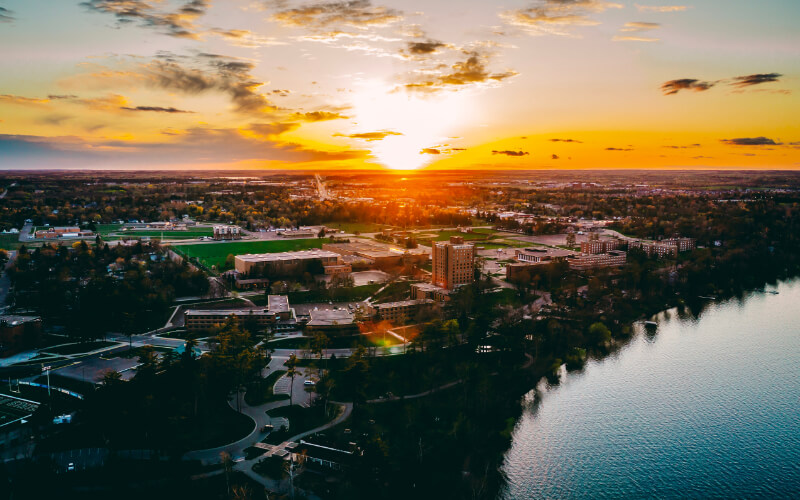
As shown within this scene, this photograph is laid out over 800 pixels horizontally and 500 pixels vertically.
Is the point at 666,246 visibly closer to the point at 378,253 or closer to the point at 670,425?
the point at 378,253

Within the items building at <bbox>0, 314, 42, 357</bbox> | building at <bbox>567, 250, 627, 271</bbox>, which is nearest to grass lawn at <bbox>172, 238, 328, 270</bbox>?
building at <bbox>0, 314, 42, 357</bbox>

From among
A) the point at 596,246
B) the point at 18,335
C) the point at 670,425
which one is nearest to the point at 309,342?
the point at 18,335

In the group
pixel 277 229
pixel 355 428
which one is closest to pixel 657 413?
pixel 355 428

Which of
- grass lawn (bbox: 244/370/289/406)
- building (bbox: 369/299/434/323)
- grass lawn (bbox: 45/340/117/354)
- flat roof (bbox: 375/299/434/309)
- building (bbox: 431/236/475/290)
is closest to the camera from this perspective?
grass lawn (bbox: 244/370/289/406)

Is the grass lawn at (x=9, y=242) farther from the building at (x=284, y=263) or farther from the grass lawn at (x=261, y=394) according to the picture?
the grass lawn at (x=261, y=394)

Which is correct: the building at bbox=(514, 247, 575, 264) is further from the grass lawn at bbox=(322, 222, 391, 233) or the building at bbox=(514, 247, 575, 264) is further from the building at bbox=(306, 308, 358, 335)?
the grass lawn at bbox=(322, 222, 391, 233)

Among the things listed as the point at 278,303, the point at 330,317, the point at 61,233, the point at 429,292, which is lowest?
the point at 330,317

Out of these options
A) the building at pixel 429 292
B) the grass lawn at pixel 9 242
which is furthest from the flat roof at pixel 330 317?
the grass lawn at pixel 9 242
